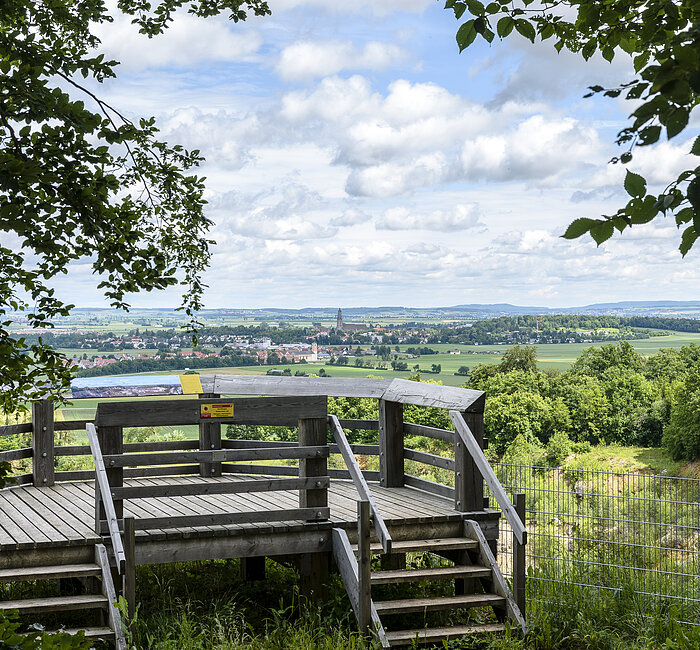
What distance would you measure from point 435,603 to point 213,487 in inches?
74.7

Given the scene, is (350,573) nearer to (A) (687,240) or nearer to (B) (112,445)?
(B) (112,445)

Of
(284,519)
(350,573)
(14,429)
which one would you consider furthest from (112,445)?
(14,429)

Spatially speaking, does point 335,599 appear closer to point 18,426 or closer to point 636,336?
point 18,426

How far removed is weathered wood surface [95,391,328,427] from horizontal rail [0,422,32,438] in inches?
81.9

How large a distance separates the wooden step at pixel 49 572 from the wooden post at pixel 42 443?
Result: 2.26 metres

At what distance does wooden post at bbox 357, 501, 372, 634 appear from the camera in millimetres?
5820

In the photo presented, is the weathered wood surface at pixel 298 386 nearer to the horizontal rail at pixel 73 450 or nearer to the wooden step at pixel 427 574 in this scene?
the horizontal rail at pixel 73 450

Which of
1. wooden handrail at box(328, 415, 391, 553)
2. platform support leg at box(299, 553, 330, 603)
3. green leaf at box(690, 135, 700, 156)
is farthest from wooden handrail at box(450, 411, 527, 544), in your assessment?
green leaf at box(690, 135, 700, 156)

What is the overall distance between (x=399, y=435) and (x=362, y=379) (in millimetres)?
645

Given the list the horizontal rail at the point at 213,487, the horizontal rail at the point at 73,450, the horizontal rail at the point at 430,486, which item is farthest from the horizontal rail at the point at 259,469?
the horizontal rail at the point at 213,487

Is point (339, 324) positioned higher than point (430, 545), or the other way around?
point (339, 324)

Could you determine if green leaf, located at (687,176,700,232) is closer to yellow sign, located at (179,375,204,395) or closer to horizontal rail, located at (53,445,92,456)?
horizontal rail, located at (53,445,92,456)

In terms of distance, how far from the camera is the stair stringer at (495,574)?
19.9 feet

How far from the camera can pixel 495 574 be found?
6391 mm
